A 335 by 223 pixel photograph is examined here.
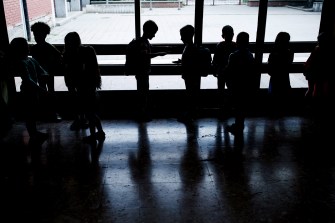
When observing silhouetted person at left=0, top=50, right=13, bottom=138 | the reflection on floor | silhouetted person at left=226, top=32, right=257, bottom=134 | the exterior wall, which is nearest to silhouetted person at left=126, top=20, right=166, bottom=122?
the reflection on floor

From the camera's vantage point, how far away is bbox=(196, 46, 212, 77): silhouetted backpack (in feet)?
16.5

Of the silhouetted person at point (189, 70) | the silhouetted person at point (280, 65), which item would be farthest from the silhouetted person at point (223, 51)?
the silhouetted person at point (280, 65)

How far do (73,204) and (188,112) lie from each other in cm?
289

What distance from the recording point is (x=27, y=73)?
4355 mm

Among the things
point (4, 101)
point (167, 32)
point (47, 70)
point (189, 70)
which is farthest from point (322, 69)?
point (167, 32)

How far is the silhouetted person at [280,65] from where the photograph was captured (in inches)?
195

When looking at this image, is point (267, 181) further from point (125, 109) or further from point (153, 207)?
point (125, 109)

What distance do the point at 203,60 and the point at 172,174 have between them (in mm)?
2065

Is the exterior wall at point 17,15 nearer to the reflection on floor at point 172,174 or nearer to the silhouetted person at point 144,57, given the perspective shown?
the reflection on floor at point 172,174

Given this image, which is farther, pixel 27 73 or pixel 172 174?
pixel 27 73

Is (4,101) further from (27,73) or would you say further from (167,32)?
(167,32)

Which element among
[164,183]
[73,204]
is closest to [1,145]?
[73,204]

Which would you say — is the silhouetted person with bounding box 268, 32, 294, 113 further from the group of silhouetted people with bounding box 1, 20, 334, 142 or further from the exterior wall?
the exterior wall

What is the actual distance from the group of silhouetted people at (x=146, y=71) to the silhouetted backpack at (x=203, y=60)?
73 millimetres
